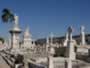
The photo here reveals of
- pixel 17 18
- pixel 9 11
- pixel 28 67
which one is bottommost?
pixel 28 67

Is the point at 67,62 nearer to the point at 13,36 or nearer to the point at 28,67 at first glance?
the point at 28,67

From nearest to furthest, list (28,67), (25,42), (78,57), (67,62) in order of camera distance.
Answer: (67,62) → (28,67) → (78,57) → (25,42)

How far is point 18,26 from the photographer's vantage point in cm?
3219

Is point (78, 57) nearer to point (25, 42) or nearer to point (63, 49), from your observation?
point (63, 49)

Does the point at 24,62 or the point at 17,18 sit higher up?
the point at 17,18

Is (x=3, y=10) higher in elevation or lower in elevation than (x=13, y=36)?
higher

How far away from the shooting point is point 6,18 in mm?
44438

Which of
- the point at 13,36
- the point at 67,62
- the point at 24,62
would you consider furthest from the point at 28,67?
the point at 13,36

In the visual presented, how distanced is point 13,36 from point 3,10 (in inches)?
604

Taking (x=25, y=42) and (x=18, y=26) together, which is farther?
(x=25, y=42)

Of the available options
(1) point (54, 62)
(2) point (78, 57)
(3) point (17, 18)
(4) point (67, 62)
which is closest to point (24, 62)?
(1) point (54, 62)

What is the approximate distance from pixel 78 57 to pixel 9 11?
26939 millimetres

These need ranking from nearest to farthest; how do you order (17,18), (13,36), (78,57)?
(78,57) < (13,36) < (17,18)

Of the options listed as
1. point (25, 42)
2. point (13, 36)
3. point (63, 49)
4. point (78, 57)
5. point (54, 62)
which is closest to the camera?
point (54, 62)
